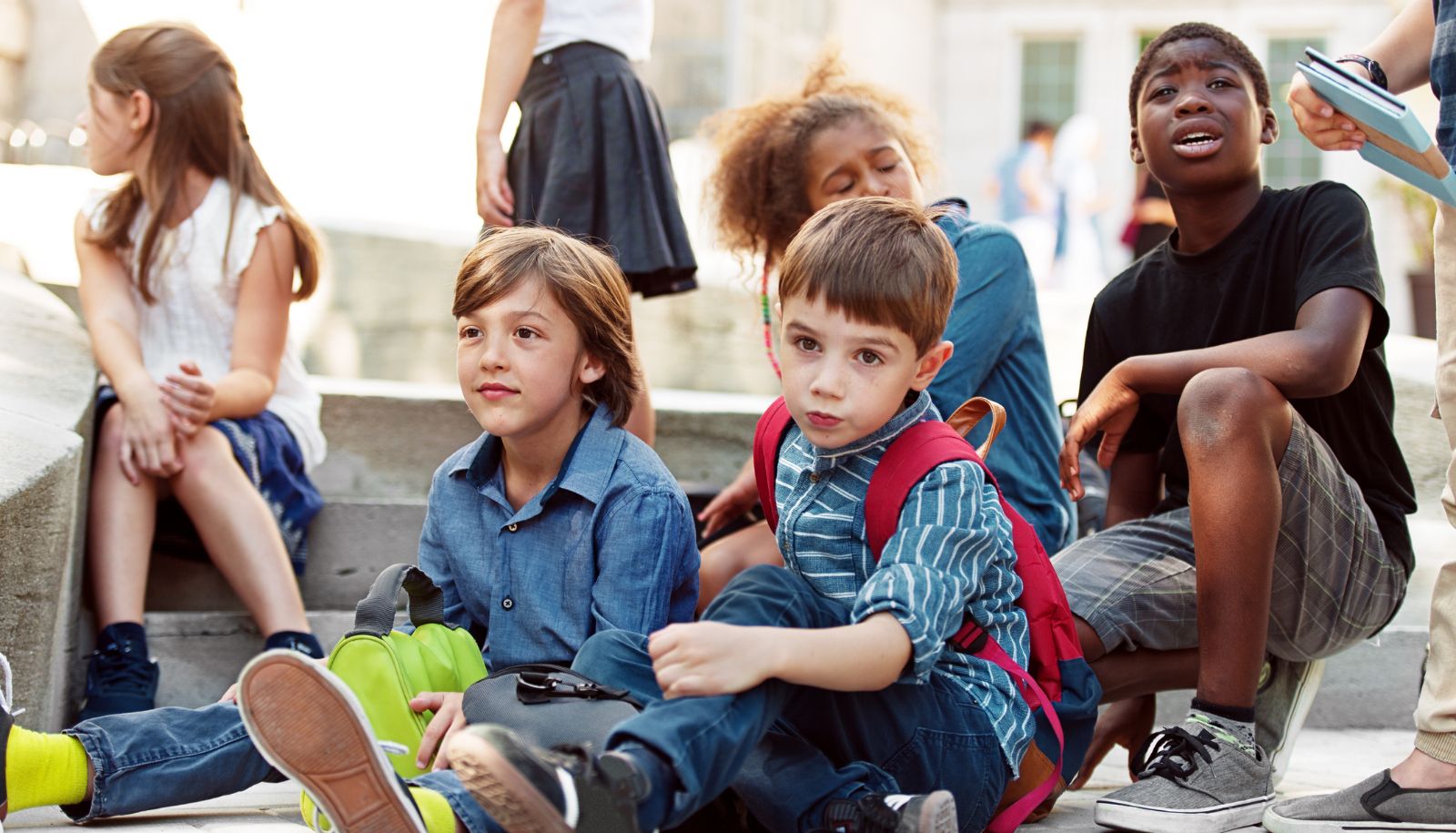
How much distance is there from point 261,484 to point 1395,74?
2.51 meters

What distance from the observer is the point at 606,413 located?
273 centimetres

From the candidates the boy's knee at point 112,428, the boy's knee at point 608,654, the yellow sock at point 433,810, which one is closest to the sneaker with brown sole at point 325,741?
the yellow sock at point 433,810

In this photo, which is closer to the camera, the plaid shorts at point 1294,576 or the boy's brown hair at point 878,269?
the boy's brown hair at point 878,269

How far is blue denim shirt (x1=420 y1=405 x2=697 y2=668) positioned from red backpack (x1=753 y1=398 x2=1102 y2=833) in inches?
7.9

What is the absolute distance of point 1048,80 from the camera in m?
15.7

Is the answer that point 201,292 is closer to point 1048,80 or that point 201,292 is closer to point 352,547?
point 352,547

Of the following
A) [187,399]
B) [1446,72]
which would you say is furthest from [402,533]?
[1446,72]

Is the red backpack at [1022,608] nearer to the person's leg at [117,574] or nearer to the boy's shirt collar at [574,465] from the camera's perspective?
the boy's shirt collar at [574,465]

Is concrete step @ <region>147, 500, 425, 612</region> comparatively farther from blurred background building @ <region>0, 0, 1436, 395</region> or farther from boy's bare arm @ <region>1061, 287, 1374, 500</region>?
boy's bare arm @ <region>1061, 287, 1374, 500</region>

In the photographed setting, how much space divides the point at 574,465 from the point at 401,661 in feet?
1.50

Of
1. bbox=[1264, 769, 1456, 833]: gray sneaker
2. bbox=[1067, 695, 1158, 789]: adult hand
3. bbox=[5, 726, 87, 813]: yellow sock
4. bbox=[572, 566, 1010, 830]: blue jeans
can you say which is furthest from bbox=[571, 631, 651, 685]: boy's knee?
bbox=[1067, 695, 1158, 789]: adult hand

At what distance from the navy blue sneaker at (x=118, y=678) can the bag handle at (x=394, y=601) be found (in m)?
0.87

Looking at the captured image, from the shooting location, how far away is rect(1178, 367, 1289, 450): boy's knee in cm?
253

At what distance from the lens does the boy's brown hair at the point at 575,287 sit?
8.63 feet
